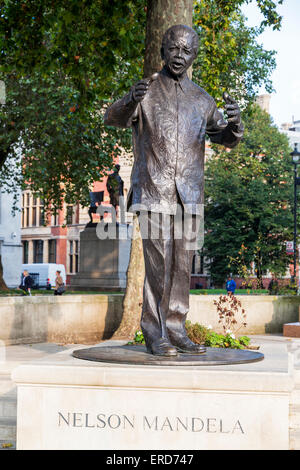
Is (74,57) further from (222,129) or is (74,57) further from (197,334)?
(222,129)

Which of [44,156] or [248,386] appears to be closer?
[248,386]

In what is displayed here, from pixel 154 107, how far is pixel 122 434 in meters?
2.59

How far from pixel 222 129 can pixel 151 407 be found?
8.24ft

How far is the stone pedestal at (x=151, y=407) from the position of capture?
4996 millimetres

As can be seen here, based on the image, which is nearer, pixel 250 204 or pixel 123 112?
pixel 123 112

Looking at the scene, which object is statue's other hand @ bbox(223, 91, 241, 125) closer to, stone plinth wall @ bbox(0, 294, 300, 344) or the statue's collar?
the statue's collar

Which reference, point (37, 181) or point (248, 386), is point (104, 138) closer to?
point (37, 181)

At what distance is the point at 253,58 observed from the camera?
2922 cm

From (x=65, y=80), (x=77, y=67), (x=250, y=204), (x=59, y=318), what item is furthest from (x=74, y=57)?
(x=250, y=204)

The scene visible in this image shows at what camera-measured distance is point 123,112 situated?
5867 millimetres

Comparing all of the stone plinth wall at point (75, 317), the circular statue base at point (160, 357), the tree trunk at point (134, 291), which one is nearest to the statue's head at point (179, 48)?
the circular statue base at point (160, 357)

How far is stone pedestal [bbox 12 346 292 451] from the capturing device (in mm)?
4996
